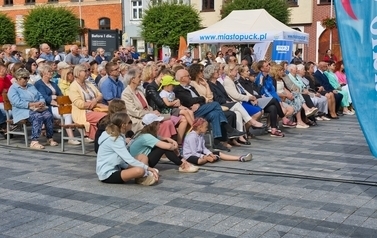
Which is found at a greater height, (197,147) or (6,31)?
(6,31)

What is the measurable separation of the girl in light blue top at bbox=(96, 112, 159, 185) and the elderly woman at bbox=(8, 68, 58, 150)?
3.22 meters

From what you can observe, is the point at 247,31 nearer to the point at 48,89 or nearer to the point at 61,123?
the point at 48,89

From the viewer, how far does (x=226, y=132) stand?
9.80 meters

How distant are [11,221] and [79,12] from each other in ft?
156

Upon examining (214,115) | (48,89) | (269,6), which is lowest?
(214,115)

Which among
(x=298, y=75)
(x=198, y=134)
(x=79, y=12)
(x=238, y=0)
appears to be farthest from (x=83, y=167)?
(x=79, y=12)

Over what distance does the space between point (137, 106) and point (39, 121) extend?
2094 mm

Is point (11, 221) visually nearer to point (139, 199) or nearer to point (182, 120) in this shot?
point (139, 199)

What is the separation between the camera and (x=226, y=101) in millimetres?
10898

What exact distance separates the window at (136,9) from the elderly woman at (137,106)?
39.9 metres

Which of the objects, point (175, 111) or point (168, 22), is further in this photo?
point (168, 22)

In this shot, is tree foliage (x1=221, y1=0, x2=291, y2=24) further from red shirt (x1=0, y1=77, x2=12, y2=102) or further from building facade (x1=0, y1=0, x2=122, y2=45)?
red shirt (x1=0, y1=77, x2=12, y2=102)

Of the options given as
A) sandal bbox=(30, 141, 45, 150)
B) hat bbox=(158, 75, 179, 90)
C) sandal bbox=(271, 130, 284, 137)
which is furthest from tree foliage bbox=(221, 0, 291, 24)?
sandal bbox=(30, 141, 45, 150)

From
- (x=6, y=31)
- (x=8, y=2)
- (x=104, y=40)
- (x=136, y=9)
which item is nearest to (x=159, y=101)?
(x=104, y=40)
